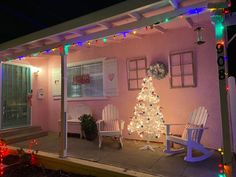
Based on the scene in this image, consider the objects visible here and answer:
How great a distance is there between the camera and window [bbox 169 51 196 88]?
4469mm

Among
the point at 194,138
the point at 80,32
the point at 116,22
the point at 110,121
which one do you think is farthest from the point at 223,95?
the point at 110,121

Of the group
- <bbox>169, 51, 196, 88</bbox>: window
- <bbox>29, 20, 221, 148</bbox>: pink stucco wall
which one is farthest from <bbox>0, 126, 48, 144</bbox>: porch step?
<bbox>169, 51, 196, 88</bbox>: window

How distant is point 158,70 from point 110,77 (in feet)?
5.07

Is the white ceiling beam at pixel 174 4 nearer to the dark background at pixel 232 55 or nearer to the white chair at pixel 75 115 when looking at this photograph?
the dark background at pixel 232 55

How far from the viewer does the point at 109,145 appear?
4684 millimetres

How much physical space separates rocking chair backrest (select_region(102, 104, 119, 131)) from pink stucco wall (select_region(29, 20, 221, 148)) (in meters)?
0.43

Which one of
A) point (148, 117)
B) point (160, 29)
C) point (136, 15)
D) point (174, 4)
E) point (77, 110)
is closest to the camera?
point (174, 4)

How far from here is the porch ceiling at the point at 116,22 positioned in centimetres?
252

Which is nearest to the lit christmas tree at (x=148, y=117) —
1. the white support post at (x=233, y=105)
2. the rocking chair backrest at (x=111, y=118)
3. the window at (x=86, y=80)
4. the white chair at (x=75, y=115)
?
the rocking chair backrest at (x=111, y=118)

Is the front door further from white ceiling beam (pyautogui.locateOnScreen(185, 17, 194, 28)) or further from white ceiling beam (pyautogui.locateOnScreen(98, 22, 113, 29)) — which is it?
white ceiling beam (pyautogui.locateOnScreen(185, 17, 194, 28))

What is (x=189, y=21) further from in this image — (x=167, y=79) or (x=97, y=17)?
(x=97, y=17)

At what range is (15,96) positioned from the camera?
20.9 feet

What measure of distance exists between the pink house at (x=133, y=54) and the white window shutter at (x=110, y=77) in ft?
0.15

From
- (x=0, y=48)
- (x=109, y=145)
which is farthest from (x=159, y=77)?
(x=0, y=48)
